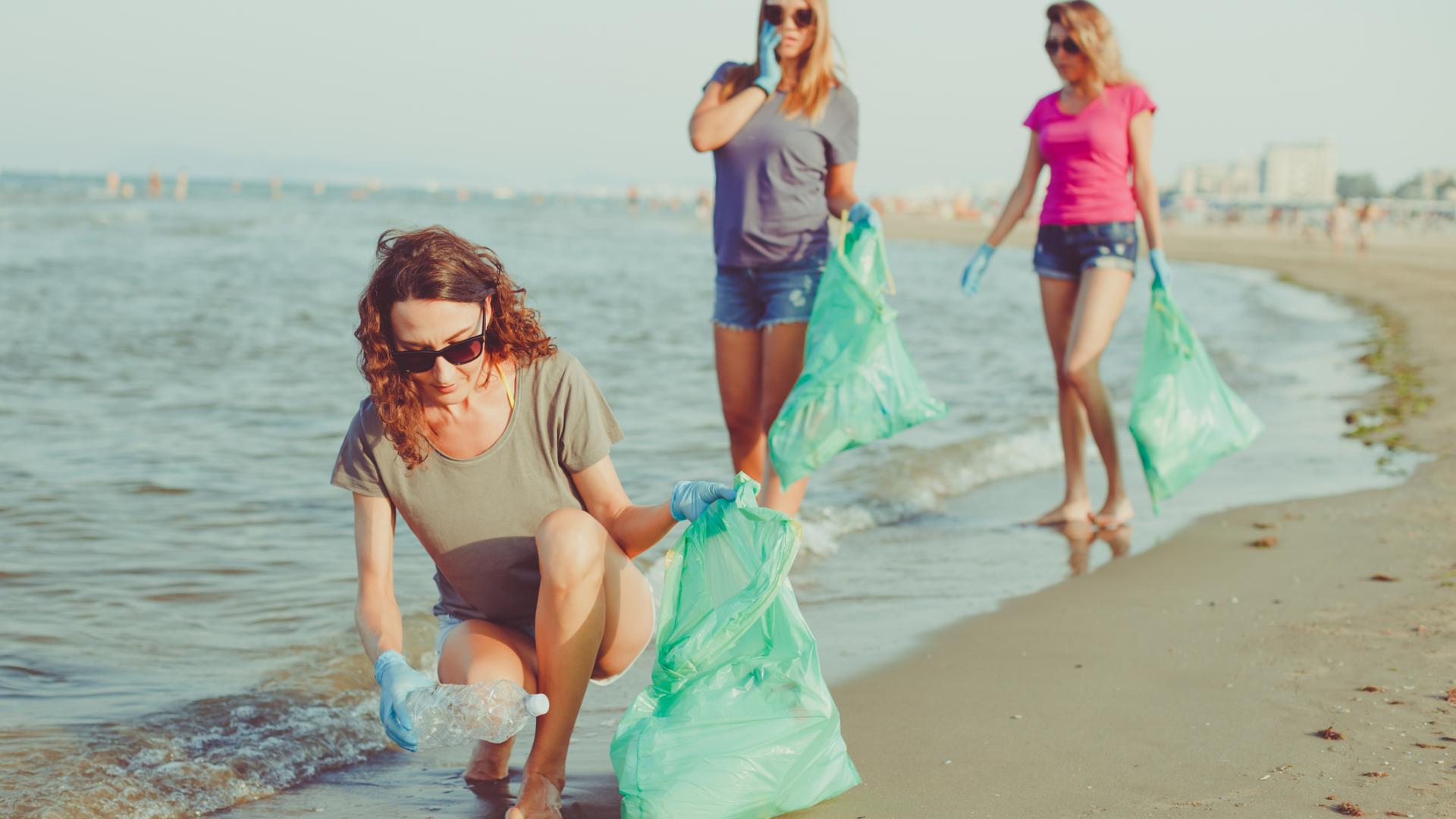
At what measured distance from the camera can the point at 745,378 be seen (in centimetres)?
385

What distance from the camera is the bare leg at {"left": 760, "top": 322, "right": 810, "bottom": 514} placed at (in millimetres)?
3730

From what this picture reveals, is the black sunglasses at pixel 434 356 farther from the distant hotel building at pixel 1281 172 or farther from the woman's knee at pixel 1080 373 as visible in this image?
the distant hotel building at pixel 1281 172

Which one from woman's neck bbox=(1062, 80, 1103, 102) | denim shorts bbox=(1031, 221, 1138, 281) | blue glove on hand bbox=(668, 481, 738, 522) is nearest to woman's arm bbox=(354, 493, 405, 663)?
blue glove on hand bbox=(668, 481, 738, 522)

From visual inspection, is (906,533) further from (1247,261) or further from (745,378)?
(1247,261)

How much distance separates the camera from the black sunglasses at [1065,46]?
14.1 feet

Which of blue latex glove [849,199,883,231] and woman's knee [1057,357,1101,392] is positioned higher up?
blue latex glove [849,199,883,231]

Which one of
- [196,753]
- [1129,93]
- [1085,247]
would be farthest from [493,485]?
[1129,93]

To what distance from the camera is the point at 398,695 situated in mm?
2023

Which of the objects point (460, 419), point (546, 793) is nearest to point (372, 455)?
point (460, 419)

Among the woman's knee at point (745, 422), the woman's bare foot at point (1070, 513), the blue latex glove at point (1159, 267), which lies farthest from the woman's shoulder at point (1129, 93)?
the woman's knee at point (745, 422)

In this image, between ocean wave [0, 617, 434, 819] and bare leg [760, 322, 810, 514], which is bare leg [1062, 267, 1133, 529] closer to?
bare leg [760, 322, 810, 514]

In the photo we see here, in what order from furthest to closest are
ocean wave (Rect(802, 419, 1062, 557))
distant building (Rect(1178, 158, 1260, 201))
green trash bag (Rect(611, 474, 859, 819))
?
distant building (Rect(1178, 158, 1260, 201)) < ocean wave (Rect(802, 419, 1062, 557)) < green trash bag (Rect(611, 474, 859, 819))

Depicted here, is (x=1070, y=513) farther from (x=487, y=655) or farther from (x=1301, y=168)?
(x=1301, y=168)

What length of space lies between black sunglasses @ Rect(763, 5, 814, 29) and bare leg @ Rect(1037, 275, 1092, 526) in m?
1.46
